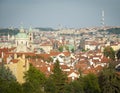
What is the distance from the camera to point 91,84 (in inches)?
1205

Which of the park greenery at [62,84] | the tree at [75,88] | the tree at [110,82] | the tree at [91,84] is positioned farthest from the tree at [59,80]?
the tree at [110,82]

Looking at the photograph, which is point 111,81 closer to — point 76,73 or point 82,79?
point 82,79

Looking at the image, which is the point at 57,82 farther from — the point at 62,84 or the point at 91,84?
the point at 91,84

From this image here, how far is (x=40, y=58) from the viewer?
65.1m

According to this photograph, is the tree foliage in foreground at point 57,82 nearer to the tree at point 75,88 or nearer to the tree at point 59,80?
the tree at point 59,80

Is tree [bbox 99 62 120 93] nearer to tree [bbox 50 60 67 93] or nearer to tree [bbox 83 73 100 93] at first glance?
tree [bbox 83 73 100 93]

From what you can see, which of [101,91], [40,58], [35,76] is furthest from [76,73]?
[40,58]

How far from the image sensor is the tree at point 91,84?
30.1 metres

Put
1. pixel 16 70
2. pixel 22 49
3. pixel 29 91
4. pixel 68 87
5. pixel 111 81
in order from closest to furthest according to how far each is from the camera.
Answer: pixel 29 91 → pixel 111 81 → pixel 68 87 → pixel 16 70 → pixel 22 49

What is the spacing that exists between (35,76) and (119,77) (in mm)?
6323

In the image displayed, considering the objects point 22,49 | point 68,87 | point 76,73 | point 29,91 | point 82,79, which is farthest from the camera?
point 22,49

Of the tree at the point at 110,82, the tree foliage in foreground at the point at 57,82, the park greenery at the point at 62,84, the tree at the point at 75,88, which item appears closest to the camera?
the park greenery at the point at 62,84

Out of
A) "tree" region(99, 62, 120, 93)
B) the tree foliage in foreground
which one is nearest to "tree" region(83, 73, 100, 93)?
"tree" region(99, 62, 120, 93)

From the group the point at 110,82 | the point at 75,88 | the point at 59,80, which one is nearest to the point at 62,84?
the point at 59,80
